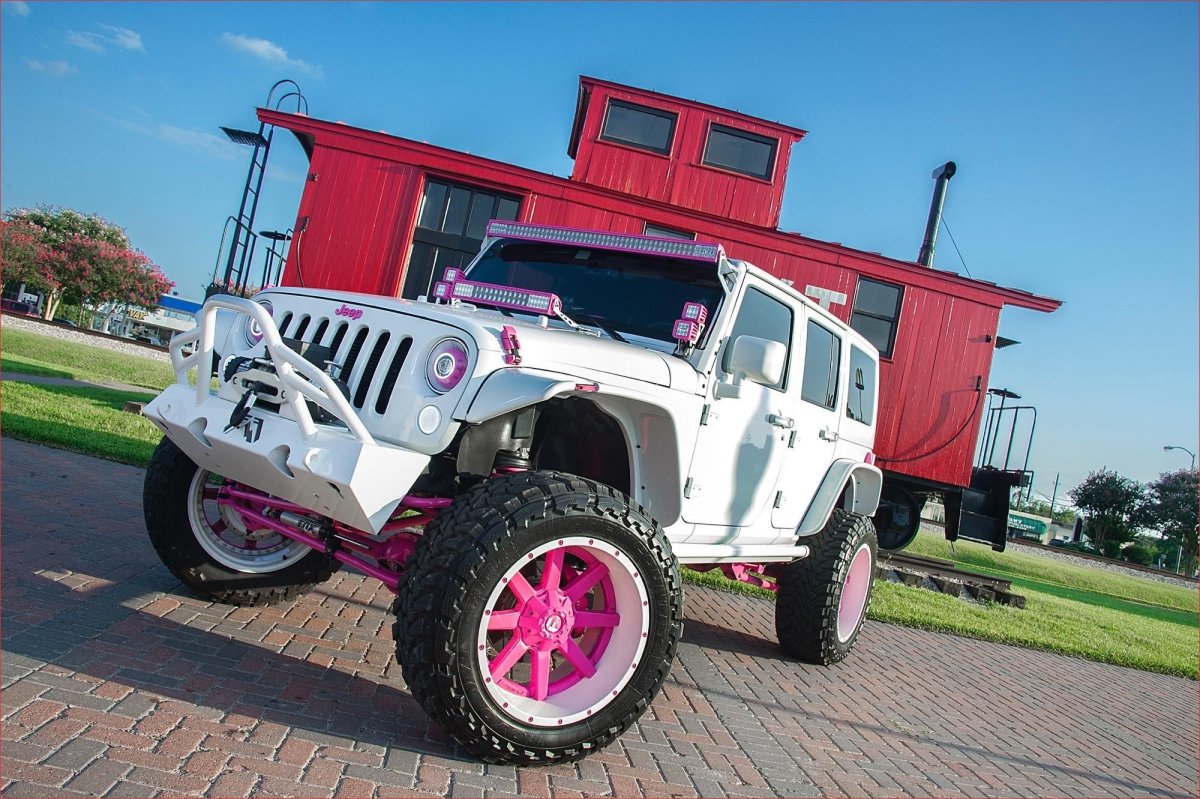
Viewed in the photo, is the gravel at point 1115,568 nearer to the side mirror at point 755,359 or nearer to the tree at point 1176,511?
the tree at point 1176,511

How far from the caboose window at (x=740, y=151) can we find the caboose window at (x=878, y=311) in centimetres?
233

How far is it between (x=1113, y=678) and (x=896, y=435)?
164 inches

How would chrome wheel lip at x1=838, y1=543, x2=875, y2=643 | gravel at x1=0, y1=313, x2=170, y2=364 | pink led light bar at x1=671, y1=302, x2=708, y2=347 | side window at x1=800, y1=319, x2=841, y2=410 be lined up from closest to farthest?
1. pink led light bar at x1=671, y1=302, x2=708, y2=347
2. side window at x1=800, y1=319, x2=841, y2=410
3. chrome wheel lip at x1=838, y1=543, x2=875, y2=643
4. gravel at x1=0, y1=313, x2=170, y2=364

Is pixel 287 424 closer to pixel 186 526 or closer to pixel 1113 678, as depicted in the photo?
pixel 186 526

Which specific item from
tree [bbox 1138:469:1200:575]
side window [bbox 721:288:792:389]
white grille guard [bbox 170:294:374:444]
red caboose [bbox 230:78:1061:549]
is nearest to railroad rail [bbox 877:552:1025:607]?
red caboose [bbox 230:78:1061:549]

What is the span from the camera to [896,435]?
438 inches

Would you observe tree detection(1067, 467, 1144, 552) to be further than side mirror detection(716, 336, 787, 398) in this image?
Yes

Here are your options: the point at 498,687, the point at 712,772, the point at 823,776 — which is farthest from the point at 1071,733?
the point at 498,687

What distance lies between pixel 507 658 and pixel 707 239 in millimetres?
8353

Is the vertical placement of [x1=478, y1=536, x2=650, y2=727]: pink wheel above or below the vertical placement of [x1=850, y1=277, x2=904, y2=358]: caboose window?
below

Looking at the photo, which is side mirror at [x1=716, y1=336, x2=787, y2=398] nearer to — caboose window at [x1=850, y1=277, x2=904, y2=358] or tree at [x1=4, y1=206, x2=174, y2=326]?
caboose window at [x1=850, y1=277, x2=904, y2=358]

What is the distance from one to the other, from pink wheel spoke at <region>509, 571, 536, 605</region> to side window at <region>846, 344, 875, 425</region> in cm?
321

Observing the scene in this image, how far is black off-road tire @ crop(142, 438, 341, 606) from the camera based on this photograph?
3963 millimetres

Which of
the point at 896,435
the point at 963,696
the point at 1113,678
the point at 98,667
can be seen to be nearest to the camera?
the point at 98,667
